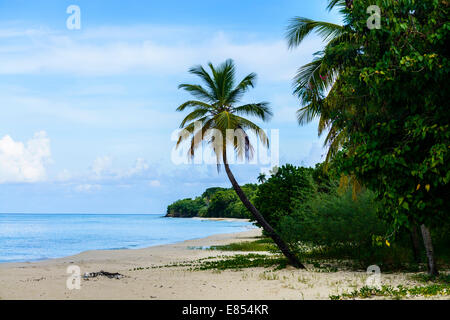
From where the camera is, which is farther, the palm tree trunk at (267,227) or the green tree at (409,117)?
the palm tree trunk at (267,227)

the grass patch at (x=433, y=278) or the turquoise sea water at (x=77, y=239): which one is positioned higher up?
the grass patch at (x=433, y=278)

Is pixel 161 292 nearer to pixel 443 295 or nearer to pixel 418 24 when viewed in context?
pixel 443 295

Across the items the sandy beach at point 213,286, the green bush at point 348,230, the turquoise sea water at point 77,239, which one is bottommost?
the turquoise sea water at point 77,239

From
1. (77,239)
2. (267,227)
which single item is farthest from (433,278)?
(77,239)

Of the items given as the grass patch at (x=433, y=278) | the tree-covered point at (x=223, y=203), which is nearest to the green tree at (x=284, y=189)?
the grass patch at (x=433, y=278)

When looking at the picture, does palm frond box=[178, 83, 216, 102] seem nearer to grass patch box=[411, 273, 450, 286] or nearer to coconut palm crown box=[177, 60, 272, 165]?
coconut palm crown box=[177, 60, 272, 165]

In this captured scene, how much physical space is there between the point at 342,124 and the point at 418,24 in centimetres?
396

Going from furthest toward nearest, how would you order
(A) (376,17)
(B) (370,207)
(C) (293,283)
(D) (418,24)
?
(B) (370,207) < (C) (293,283) < (D) (418,24) < (A) (376,17)

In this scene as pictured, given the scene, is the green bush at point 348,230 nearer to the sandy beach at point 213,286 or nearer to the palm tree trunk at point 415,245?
the palm tree trunk at point 415,245

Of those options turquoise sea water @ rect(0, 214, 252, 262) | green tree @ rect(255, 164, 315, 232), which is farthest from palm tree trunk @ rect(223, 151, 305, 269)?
turquoise sea water @ rect(0, 214, 252, 262)

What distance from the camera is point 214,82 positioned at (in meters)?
18.4

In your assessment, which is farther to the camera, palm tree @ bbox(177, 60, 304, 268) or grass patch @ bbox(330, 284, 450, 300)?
palm tree @ bbox(177, 60, 304, 268)
